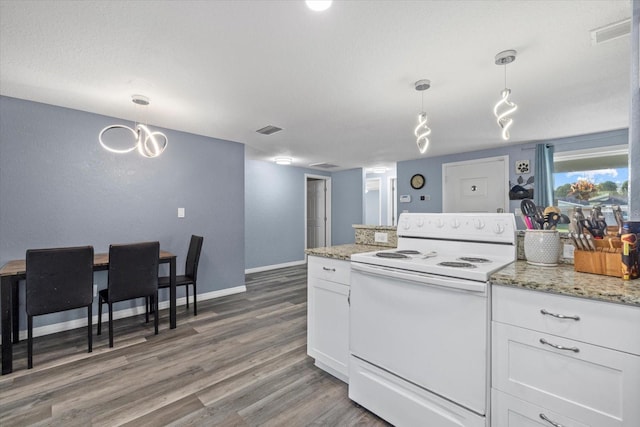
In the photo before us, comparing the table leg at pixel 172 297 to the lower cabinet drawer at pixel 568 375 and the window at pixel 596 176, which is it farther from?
the window at pixel 596 176

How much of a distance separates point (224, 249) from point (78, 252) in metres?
1.91

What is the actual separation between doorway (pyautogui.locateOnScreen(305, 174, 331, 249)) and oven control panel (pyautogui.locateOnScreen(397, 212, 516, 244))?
16.7ft

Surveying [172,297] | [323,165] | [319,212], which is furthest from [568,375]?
[319,212]

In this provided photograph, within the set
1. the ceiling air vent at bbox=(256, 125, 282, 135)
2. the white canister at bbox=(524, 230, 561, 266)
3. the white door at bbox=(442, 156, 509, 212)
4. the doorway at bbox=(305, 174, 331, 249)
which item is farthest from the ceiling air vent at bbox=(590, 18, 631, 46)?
the doorway at bbox=(305, 174, 331, 249)

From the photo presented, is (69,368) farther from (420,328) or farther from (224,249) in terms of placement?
(420,328)

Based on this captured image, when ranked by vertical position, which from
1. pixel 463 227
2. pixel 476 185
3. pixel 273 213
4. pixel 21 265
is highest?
pixel 476 185

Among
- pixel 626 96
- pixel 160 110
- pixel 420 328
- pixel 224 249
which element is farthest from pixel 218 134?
pixel 626 96

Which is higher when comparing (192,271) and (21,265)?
(21,265)

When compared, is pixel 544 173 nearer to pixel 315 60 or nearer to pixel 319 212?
pixel 315 60

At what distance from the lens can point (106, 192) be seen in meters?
3.12

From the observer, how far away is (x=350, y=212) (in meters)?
6.82

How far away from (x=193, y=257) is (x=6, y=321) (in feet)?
4.98

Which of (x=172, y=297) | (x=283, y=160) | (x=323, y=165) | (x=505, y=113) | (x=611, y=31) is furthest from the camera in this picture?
(x=323, y=165)

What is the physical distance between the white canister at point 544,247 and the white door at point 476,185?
369 centimetres
